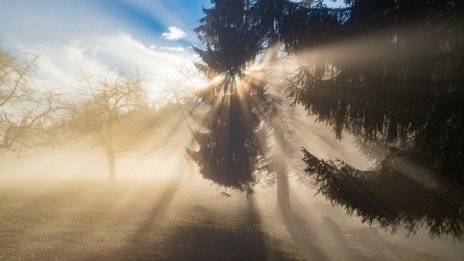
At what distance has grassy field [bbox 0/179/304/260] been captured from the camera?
10414 mm

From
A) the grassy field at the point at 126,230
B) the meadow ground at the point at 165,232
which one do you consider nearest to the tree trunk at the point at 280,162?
the meadow ground at the point at 165,232

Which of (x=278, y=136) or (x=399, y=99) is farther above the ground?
(x=399, y=99)

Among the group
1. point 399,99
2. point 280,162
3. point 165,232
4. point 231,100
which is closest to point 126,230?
point 165,232

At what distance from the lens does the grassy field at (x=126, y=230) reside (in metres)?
10.4

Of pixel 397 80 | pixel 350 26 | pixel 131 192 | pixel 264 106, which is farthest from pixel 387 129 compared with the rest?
pixel 131 192

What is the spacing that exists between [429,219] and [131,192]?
2144 cm

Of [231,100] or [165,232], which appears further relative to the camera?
[231,100]

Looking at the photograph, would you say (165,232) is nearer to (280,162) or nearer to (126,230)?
(126,230)

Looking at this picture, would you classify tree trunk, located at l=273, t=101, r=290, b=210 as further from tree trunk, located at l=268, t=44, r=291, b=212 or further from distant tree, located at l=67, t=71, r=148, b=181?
distant tree, located at l=67, t=71, r=148, b=181

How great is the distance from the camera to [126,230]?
531 inches

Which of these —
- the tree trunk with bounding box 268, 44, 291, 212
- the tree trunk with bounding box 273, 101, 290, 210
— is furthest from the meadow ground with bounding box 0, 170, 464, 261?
the tree trunk with bounding box 268, 44, 291, 212

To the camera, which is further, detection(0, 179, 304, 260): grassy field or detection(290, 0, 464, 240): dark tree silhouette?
detection(0, 179, 304, 260): grassy field

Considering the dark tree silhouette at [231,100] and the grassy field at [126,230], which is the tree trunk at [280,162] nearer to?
the grassy field at [126,230]

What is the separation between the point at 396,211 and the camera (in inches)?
275
